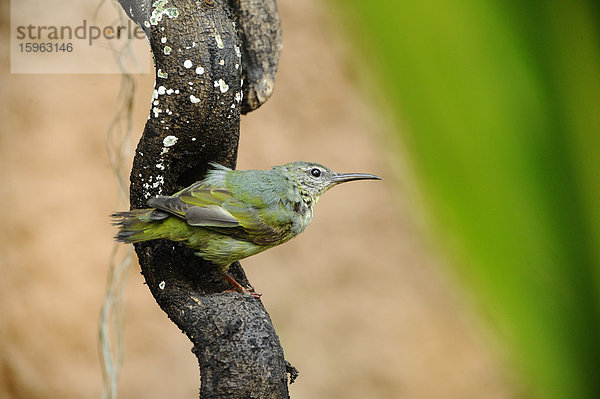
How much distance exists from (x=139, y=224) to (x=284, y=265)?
3.75 meters

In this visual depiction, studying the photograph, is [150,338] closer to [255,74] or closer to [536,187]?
[255,74]

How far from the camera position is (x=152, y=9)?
2.41 meters

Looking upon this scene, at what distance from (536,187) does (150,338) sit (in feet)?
18.4

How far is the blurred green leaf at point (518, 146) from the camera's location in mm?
480

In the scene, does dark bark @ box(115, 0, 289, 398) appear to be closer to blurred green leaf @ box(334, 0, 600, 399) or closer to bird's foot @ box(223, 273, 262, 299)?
bird's foot @ box(223, 273, 262, 299)

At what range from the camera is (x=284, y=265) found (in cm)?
611

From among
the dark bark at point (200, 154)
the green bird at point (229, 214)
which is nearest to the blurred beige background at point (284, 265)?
the green bird at point (229, 214)

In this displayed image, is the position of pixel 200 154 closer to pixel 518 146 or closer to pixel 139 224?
pixel 139 224

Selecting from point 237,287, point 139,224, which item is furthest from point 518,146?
point 237,287

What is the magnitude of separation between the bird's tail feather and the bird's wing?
0.04m

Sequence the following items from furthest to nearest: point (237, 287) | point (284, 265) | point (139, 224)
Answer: point (284, 265) → point (237, 287) → point (139, 224)

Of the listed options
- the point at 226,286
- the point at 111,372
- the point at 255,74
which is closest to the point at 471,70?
the point at 226,286

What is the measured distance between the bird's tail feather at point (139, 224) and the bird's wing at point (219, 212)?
Answer: 0.04 meters

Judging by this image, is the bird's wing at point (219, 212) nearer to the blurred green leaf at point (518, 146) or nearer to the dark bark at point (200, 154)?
the dark bark at point (200, 154)
